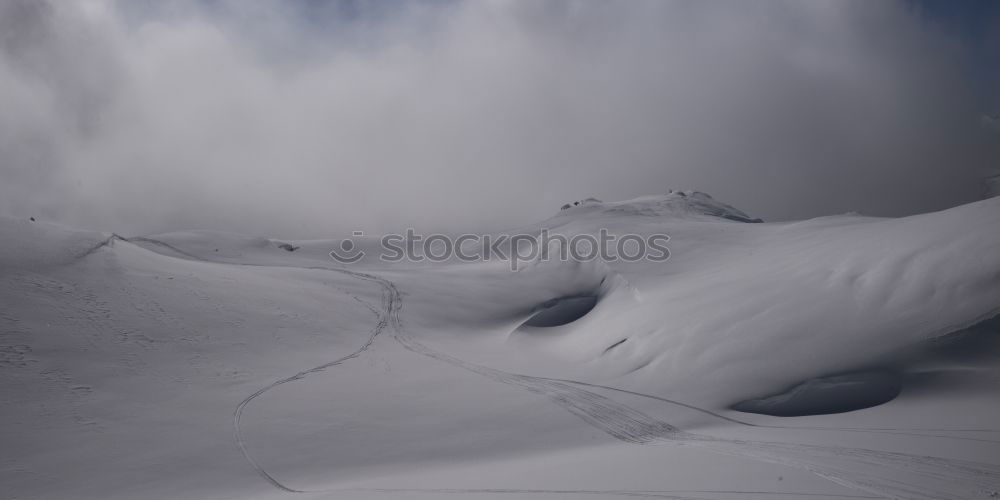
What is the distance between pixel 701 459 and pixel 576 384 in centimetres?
630

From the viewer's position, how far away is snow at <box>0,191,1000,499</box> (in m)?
9.84

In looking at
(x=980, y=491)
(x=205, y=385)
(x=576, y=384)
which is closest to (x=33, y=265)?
(x=205, y=385)

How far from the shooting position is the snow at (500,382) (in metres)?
9.84

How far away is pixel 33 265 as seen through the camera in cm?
1708
